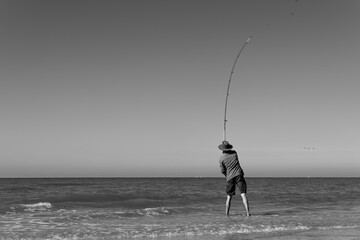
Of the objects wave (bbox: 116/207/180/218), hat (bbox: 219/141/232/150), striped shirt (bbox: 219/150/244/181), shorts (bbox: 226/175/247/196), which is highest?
hat (bbox: 219/141/232/150)

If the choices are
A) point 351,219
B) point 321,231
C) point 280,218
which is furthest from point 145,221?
point 351,219

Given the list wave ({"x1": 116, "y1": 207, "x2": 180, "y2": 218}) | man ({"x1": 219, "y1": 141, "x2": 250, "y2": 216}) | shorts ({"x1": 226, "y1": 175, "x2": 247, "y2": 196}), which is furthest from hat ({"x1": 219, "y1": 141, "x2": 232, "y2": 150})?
wave ({"x1": 116, "y1": 207, "x2": 180, "y2": 218})

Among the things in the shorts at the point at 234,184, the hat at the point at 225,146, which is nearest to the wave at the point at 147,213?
the shorts at the point at 234,184

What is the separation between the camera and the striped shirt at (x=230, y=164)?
9.48 m

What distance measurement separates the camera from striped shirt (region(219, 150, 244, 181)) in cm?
948

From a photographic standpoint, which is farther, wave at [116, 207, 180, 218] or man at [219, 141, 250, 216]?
wave at [116, 207, 180, 218]

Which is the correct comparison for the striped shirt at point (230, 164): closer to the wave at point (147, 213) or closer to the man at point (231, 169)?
the man at point (231, 169)

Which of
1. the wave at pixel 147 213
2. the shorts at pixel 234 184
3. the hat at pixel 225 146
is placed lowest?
the wave at pixel 147 213

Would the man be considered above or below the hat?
below

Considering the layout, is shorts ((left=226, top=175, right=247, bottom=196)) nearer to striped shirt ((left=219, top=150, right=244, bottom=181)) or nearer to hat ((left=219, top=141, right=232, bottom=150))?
striped shirt ((left=219, top=150, right=244, bottom=181))

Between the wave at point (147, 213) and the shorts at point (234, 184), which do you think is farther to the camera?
the wave at point (147, 213)

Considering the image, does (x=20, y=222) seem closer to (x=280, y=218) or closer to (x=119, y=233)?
(x=119, y=233)

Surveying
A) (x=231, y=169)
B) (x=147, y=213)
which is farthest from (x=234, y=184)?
(x=147, y=213)

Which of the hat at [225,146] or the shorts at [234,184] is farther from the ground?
the hat at [225,146]
